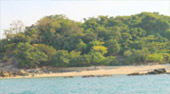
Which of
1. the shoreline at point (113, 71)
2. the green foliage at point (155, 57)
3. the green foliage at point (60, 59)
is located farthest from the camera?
the green foliage at point (60, 59)

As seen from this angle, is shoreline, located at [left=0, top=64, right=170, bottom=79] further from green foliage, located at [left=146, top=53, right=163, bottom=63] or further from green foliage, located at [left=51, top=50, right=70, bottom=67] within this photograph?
green foliage, located at [left=51, top=50, right=70, bottom=67]

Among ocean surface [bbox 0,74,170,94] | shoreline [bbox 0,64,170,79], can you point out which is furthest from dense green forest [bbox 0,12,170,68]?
ocean surface [bbox 0,74,170,94]

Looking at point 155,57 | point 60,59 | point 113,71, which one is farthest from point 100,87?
point 155,57

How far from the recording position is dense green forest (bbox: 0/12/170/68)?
4188 centimetres

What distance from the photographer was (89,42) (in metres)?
47.4

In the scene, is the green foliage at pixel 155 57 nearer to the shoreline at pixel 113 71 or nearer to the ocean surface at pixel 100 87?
the shoreline at pixel 113 71

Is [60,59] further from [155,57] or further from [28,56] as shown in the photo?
[155,57]

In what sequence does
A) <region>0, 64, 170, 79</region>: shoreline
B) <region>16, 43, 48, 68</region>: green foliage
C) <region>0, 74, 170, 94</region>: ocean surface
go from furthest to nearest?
<region>16, 43, 48, 68</region>: green foliage, <region>0, 64, 170, 79</region>: shoreline, <region>0, 74, 170, 94</region>: ocean surface

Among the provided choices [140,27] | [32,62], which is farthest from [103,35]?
[32,62]

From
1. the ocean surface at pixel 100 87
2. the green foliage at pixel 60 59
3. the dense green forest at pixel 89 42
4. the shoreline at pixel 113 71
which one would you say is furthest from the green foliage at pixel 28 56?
the ocean surface at pixel 100 87

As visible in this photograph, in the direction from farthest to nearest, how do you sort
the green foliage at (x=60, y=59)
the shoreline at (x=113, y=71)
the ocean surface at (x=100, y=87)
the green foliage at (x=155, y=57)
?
1. the green foliage at (x=60, y=59)
2. the green foliage at (x=155, y=57)
3. the shoreline at (x=113, y=71)
4. the ocean surface at (x=100, y=87)

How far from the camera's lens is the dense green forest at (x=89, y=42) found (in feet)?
137

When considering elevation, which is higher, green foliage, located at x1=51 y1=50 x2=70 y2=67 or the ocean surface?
green foliage, located at x1=51 y1=50 x2=70 y2=67

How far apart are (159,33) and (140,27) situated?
3.85m
